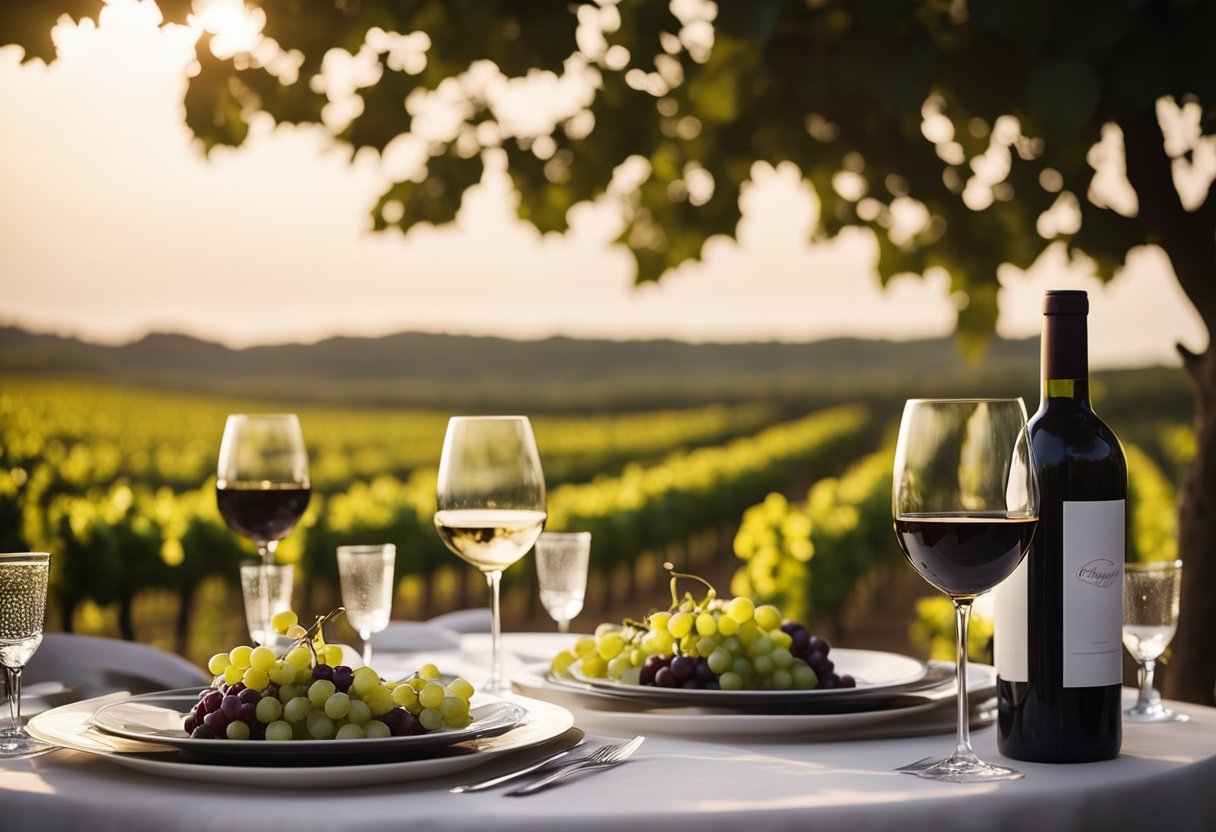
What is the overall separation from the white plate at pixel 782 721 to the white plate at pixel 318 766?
155mm

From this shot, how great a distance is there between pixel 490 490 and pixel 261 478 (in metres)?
0.52

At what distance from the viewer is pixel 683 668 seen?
1.53 metres

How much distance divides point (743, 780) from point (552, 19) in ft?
5.25

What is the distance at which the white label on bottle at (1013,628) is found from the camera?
130 cm

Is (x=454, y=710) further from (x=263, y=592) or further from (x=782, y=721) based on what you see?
(x=263, y=592)

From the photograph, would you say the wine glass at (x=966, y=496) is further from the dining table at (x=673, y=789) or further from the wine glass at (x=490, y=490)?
the wine glass at (x=490, y=490)

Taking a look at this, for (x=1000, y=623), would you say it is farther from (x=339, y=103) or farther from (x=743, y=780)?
(x=339, y=103)

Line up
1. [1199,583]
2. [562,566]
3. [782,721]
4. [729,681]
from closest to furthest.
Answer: [782,721], [729,681], [562,566], [1199,583]

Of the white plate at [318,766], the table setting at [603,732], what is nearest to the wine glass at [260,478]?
the table setting at [603,732]

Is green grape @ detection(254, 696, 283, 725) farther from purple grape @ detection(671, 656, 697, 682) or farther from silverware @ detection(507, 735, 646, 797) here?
purple grape @ detection(671, 656, 697, 682)

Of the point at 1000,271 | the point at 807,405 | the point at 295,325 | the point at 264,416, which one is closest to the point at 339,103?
the point at 264,416

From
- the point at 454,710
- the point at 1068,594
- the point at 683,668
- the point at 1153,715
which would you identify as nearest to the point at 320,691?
the point at 454,710

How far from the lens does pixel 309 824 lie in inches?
41.0

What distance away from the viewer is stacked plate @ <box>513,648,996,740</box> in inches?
55.5
